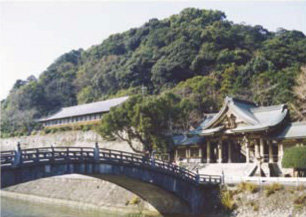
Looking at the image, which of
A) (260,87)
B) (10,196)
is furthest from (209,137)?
(10,196)

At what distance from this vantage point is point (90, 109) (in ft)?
195

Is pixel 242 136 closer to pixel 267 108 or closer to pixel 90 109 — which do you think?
pixel 267 108

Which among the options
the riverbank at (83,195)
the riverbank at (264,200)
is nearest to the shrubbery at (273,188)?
the riverbank at (264,200)

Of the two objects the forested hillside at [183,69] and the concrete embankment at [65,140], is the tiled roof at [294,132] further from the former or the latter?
the concrete embankment at [65,140]

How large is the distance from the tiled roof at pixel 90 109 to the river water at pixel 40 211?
24040 millimetres

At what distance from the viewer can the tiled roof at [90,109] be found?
56.6 meters

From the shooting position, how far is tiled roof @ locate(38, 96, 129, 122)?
186ft

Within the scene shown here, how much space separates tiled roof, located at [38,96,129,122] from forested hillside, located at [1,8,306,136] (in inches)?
239

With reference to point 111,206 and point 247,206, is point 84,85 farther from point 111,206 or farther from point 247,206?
point 247,206

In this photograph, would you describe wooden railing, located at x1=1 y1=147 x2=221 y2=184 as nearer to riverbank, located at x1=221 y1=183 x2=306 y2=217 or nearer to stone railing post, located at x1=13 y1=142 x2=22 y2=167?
stone railing post, located at x1=13 y1=142 x2=22 y2=167

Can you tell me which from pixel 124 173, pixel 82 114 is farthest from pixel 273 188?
pixel 82 114

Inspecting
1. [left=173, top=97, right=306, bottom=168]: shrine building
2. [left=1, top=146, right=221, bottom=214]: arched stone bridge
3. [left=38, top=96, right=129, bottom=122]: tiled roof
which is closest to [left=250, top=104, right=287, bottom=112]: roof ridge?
[left=173, top=97, right=306, bottom=168]: shrine building

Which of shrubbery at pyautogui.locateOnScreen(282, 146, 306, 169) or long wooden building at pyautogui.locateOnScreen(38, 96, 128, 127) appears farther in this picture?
long wooden building at pyautogui.locateOnScreen(38, 96, 128, 127)

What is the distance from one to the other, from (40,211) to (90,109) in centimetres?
3157
